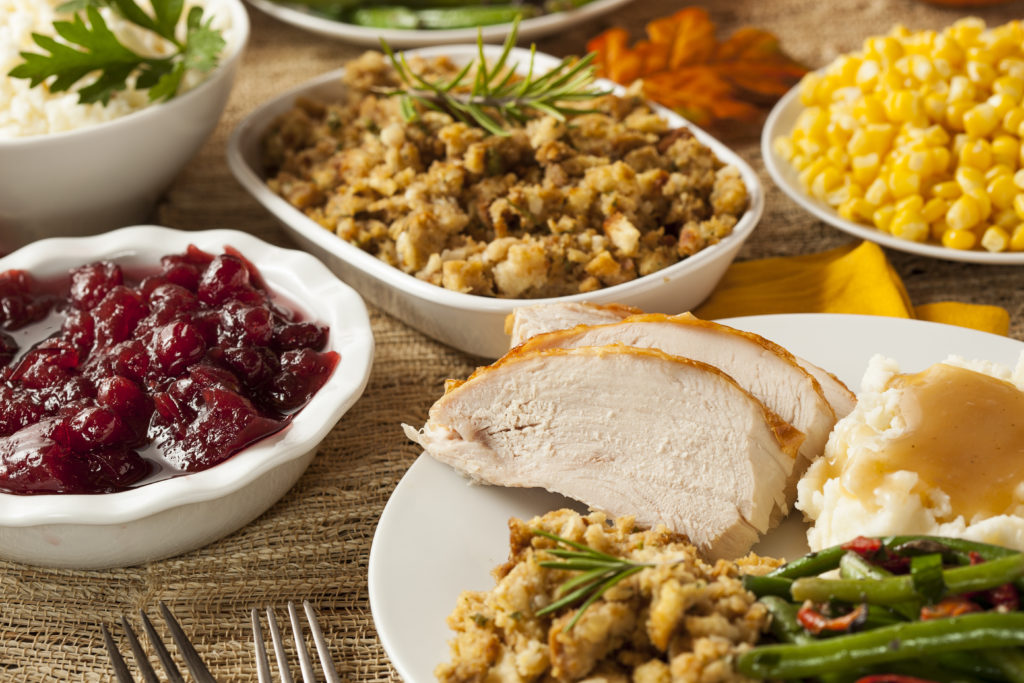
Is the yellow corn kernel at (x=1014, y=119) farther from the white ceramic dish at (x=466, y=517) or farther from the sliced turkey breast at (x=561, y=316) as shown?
the sliced turkey breast at (x=561, y=316)

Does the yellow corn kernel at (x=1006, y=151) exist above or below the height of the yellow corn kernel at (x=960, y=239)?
above

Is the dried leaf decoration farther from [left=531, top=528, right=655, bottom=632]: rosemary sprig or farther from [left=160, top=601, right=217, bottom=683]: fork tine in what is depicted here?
[left=160, top=601, right=217, bottom=683]: fork tine

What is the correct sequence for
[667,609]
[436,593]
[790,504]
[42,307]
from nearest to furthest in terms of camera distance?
[667,609] → [436,593] → [790,504] → [42,307]

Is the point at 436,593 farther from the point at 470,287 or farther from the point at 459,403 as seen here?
the point at 470,287

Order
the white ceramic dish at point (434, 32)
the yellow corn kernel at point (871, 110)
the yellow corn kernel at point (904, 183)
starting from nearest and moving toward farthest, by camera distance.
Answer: the yellow corn kernel at point (904, 183), the yellow corn kernel at point (871, 110), the white ceramic dish at point (434, 32)

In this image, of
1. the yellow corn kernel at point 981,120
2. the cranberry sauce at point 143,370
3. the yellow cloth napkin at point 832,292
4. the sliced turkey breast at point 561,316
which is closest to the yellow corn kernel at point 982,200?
the yellow corn kernel at point 981,120

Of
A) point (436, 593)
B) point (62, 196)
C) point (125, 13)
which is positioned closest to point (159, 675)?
point (436, 593)
